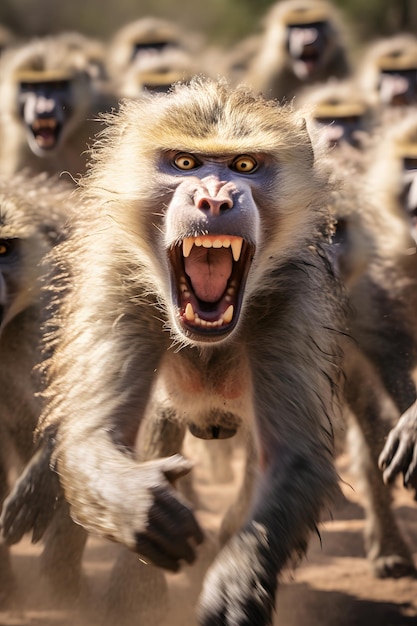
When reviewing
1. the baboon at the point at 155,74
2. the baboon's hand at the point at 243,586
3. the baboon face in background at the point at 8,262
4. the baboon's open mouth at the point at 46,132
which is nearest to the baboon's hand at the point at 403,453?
the baboon's hand at the point at 243,586

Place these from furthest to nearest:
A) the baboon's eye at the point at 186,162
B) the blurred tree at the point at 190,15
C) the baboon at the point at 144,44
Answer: the blurred tree at the point at 190,15 < the baboon at the point at 144,44 < the baboon's eye at the point at 186,162

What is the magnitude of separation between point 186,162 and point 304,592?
2.23 m

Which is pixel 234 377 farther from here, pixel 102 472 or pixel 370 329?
pixel 370 329

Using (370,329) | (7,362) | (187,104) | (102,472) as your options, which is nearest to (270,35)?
(370,329)

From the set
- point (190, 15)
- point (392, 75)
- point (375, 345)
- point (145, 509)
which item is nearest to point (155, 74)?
point (392, 75)

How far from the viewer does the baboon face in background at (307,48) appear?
33.4 feet

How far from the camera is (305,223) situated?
3572 millimetres

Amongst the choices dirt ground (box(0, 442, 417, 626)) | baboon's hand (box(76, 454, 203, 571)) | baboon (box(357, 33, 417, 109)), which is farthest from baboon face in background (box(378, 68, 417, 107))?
baboon's hand (box(76, 454, 203, 571))

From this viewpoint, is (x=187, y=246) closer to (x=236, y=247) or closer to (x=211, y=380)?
(x=236, y=247)

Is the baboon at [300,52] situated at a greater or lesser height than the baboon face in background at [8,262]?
greater

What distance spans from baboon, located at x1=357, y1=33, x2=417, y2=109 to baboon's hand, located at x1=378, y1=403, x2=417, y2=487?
638 cm

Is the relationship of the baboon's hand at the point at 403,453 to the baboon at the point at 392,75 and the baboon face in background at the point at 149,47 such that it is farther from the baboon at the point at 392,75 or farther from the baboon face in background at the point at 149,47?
the baboon face in background at the point at 149,47

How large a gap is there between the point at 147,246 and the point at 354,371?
205cm

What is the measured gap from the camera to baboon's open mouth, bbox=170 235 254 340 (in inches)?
129
